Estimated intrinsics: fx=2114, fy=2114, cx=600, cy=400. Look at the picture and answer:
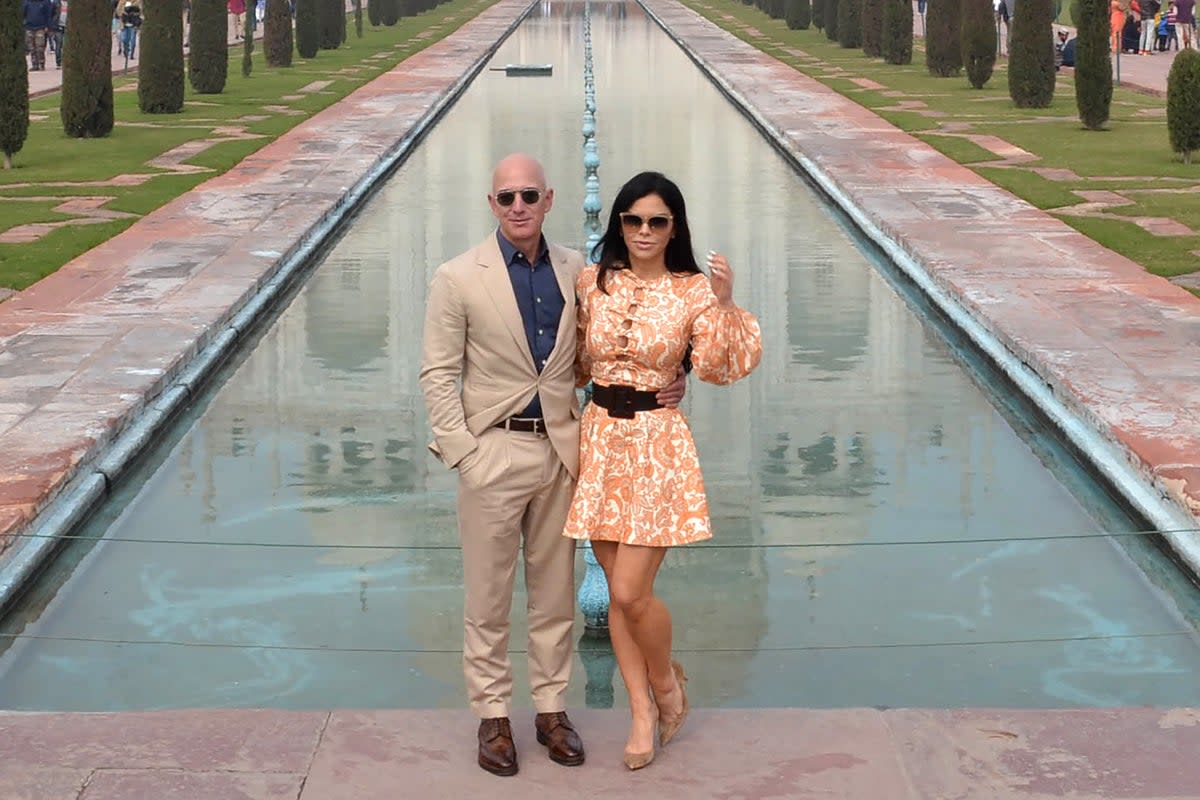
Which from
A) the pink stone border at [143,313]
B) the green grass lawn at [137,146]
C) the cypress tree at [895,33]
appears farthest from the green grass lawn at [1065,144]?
the green grass lawn at [137,146]

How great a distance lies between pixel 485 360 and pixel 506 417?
0.15 meters

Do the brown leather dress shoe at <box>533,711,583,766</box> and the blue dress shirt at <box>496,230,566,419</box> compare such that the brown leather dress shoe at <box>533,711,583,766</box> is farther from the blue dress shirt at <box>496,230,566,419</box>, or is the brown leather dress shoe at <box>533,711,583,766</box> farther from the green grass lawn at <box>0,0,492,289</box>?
the green grass lawn at <box>0,0,492,289</box>

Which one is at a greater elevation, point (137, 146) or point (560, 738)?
point (137, 146)

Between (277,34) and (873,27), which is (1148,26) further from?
(277,34)

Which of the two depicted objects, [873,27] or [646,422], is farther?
[873,27]

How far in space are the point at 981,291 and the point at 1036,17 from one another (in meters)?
13.0

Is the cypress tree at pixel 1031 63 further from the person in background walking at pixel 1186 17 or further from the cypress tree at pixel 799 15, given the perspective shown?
the cypress tree at pixel 799 15

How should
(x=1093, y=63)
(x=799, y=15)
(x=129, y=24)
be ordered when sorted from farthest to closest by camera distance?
(x=799, y=15) → (x=129, y=24) → (x=1093, y=63)

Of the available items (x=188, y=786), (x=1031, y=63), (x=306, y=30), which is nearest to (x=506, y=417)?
(x=188, y=786)

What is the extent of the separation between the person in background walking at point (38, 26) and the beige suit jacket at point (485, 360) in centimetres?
3196

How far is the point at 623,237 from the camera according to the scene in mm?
5285

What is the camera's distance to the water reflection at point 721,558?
6617 millimetres

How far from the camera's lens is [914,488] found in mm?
8836

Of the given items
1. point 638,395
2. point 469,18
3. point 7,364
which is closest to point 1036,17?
point 7,364
